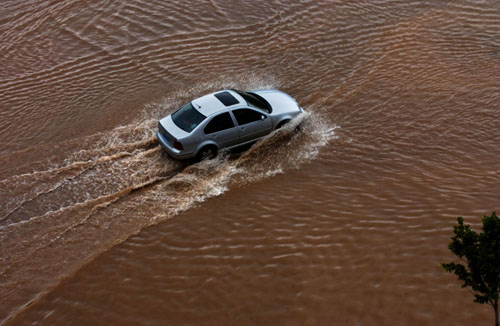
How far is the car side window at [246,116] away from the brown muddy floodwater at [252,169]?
704 mm

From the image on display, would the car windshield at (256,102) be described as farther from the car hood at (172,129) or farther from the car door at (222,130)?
the car hood at (172,129)

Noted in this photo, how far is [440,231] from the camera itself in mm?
8414

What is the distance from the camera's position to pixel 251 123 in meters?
11.7

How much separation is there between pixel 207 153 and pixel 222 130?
0.69 metres

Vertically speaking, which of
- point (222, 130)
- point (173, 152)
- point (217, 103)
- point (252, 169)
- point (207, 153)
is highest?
point (217, 103)

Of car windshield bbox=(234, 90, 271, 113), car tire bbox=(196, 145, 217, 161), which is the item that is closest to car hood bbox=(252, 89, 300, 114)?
car windshield bbox=(234, 90, 271, 113)

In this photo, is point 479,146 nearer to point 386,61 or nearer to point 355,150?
point 355,150

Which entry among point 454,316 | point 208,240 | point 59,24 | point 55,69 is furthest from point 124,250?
point 59,24

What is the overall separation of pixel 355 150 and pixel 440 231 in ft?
10.9

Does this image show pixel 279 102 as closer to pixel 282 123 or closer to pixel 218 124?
pixel 282 123

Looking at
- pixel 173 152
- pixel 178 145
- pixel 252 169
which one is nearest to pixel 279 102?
pixel 252 169

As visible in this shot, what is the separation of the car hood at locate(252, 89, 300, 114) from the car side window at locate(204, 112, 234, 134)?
1348 millimetres

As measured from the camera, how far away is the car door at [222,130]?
11.2 meters

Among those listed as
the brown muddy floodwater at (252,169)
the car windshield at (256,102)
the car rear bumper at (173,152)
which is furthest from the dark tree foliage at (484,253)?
the car windshield at (256,102)
